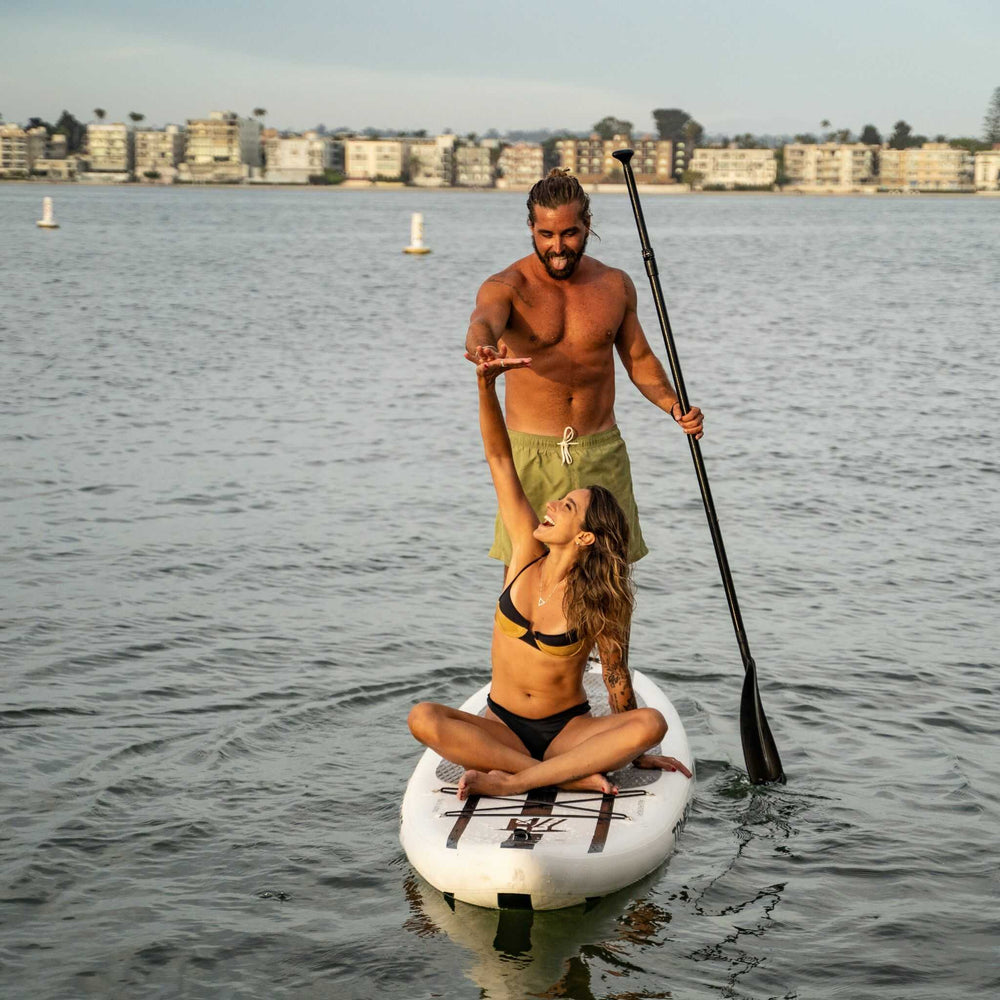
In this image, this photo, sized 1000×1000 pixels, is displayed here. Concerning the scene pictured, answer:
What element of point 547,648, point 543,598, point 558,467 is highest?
point 558,467

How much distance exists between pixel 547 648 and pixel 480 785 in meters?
0.63

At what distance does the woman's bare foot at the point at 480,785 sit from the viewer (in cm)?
595

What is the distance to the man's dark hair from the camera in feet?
20.7

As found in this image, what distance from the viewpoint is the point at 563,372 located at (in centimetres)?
678

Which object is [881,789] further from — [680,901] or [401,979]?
[401,979]

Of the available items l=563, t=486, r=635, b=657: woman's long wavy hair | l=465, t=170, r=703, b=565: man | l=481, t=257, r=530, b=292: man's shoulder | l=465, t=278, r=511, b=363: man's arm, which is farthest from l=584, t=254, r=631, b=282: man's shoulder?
l=563, t=486, r=635, b=657: woman's long wavy hair

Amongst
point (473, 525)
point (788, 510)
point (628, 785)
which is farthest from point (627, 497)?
point (788, 510)

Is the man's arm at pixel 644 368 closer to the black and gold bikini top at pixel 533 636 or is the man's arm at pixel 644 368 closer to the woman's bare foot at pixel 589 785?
the black and gold bikini top at pixel 533 636

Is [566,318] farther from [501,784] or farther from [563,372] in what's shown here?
[501,784]

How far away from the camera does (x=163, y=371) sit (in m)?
23.9

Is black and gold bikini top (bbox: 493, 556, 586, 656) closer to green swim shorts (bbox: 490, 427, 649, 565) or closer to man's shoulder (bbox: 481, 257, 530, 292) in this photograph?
green swim shorts (bbox: 490, 427, 649, 565)

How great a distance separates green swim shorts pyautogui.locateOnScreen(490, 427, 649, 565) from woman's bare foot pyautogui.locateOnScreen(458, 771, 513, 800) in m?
1.11

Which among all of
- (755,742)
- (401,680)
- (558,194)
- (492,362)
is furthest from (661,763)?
(401,680)

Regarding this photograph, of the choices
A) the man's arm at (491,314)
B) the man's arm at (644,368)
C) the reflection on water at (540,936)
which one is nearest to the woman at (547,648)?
the man's arm at (491,314)
